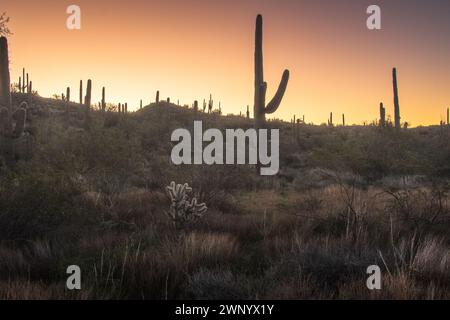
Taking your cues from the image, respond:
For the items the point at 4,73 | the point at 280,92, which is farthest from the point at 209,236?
the point at 4,73

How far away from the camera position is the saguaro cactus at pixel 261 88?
54.9 ft

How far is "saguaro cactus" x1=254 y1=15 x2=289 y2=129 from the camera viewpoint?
658 inches

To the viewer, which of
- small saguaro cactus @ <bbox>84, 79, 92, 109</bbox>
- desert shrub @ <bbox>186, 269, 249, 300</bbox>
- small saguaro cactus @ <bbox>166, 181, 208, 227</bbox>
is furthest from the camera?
small saguaro cactus @ <bbox>84, 79, 92, 109</bbox>

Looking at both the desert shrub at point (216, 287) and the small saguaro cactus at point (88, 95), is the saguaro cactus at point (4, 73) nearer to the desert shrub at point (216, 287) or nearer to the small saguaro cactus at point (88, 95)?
the small saguaro cactus at point (88, 95)

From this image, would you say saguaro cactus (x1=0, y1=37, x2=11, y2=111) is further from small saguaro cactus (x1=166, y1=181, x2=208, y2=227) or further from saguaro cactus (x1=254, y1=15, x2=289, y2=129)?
small saguaro cactus (x1=166, y1=181, x2=208, y2=227)

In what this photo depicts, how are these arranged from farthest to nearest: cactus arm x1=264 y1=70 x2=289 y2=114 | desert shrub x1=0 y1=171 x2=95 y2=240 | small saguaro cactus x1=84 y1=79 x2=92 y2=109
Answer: small saguaro cactus x1=84 y1=79 x2=92 y2=109 → cactus arm x1=264 y1=70 x2=289 y2=114 → desert shrub x1=0 y1=171 x2=95 y2=240

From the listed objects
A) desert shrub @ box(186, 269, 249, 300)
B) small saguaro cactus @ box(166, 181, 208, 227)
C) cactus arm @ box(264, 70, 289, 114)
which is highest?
cactus arm @ box(264, 70, 289, 114)

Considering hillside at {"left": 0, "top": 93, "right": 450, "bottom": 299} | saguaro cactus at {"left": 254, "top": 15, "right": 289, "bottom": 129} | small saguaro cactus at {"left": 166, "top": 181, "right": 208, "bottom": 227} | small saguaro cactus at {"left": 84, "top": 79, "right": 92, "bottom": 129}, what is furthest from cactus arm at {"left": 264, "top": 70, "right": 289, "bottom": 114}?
small saguaro cactus at {"left": 84, "top": 79, "right": 92, "bottom": 129}

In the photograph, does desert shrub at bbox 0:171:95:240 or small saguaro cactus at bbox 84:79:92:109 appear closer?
desert shrub at bbox 0:171:95:240

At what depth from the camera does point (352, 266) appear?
477 centimetres

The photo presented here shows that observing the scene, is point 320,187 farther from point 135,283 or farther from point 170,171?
point 135,283

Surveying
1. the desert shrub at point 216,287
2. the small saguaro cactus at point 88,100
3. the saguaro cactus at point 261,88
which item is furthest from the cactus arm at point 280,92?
the small saguaro cactus at point 88,100

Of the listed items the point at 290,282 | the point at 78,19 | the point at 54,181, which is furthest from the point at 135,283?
the point at 78,19
